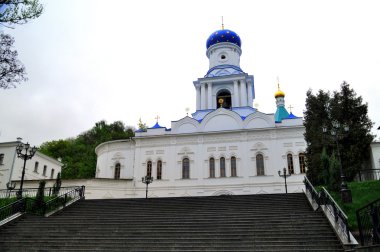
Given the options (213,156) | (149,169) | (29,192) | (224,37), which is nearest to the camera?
(29,192)

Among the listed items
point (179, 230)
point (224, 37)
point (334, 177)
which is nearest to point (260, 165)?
point (334, 177)

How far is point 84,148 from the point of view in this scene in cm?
5200

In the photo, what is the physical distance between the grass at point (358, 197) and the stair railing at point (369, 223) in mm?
2978

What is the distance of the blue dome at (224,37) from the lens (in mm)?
39719

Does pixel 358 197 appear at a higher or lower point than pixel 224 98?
lower

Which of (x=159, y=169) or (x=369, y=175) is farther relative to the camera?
(x=159, y=169)

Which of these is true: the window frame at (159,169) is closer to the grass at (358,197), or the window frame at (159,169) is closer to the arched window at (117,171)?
the arched window at (117,171)

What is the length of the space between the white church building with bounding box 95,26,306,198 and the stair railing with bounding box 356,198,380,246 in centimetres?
1804

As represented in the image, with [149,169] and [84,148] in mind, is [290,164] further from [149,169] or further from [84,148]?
[84,148]

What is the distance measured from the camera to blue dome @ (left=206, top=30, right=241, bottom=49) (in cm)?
3972

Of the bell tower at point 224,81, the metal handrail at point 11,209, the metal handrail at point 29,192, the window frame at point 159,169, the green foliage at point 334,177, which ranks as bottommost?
the metal handrail at point 11,209

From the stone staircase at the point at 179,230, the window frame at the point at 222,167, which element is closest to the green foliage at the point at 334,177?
the stone staircase at the point at 179,230

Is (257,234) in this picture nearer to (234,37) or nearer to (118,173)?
(118,173)

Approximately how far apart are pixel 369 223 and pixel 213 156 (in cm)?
2102
